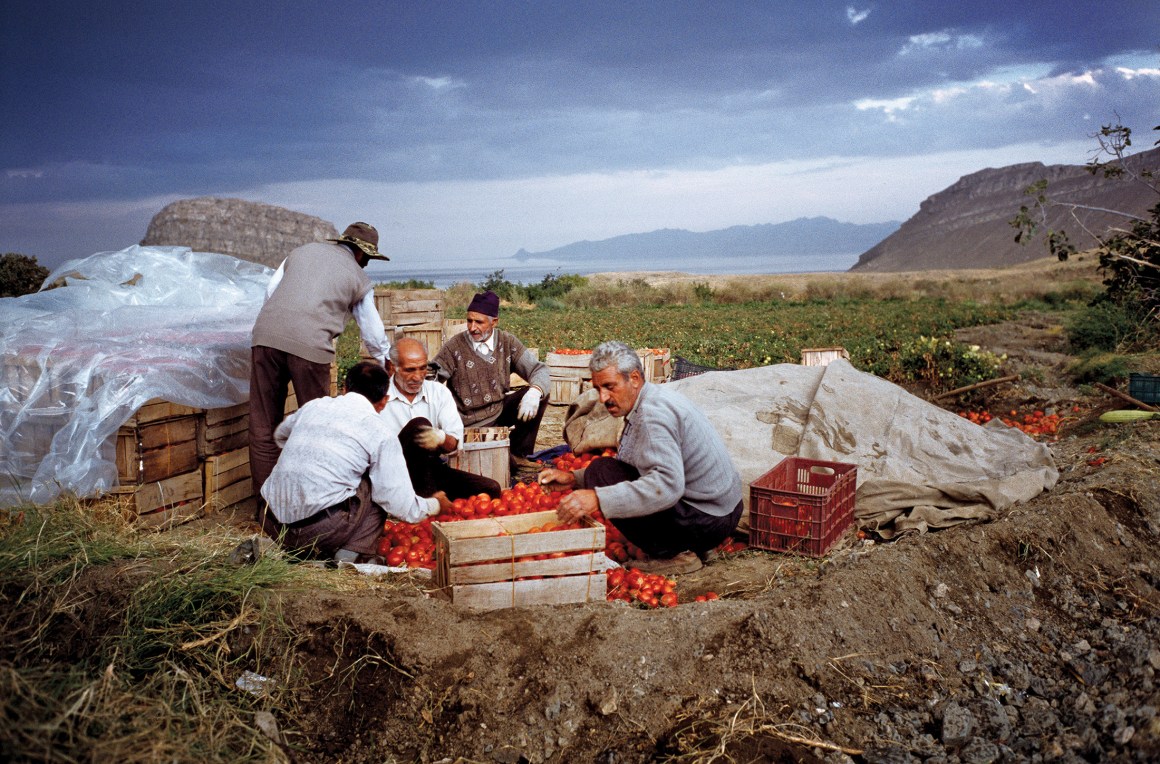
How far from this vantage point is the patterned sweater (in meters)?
A: 6.66

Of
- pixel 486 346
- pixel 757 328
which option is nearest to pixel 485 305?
pixel 486 346

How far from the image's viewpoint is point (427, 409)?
571 cm

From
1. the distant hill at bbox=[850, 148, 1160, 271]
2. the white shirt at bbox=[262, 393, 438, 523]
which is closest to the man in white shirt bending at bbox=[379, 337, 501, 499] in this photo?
the white shirt at bbox=[262, 393, 438, 523]

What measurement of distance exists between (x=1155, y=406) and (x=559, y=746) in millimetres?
7137

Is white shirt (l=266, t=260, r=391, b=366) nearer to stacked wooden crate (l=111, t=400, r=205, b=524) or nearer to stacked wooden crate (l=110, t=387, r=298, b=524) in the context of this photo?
stacked wooden crate (l=110, t=387, r=298, b=524)

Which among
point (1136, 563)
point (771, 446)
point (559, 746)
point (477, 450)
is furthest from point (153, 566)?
point (1136, 563)

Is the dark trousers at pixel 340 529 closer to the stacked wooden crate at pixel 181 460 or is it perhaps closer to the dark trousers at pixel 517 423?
the stacked wooden crate at pixel 181 460

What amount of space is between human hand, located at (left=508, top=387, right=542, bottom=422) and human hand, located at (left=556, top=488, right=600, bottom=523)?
224cm

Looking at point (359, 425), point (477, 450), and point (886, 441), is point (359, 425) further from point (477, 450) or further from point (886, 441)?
point (886, 441)

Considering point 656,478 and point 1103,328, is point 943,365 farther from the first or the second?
point 656,478

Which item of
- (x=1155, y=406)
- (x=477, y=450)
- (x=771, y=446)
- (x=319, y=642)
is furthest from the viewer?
(x=1155, y=406)

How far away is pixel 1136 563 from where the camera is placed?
15.9 feet

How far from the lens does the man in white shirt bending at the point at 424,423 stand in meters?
5.47

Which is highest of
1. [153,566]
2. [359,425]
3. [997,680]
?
[359,425]
